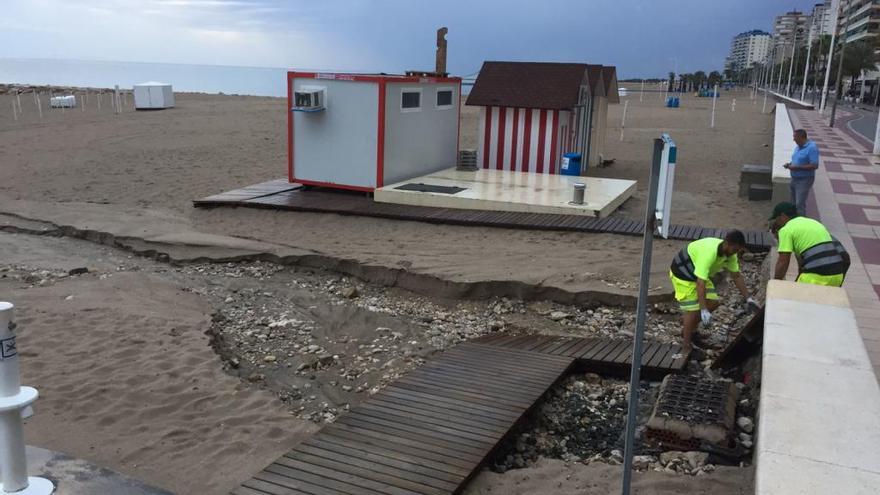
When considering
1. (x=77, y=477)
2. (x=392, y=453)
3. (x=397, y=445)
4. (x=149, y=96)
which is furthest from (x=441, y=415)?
(x=149, y=96)

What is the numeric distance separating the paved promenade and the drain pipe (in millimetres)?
5127

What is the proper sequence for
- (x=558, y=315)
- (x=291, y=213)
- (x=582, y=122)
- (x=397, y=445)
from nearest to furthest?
(x=397, y=445)
(x=558, y=315)
(x=291, y=213)
(x=582, y=122)

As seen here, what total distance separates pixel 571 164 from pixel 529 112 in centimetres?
153

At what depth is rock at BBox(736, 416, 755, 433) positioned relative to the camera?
5219 mm

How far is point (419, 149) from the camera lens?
14.6 m

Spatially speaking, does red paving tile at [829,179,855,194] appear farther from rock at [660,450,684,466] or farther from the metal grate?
rock at [660,450,684,466]

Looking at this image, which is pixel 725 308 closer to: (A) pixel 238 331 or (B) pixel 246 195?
(A) pixel 238 331

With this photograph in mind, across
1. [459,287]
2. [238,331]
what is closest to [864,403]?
[459,287]

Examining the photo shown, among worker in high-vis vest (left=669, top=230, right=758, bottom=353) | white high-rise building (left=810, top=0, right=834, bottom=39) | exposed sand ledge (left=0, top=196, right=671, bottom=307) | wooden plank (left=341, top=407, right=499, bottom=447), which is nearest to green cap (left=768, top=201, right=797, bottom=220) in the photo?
worker in high-vis vest (left=669, top=230, right=758, bottom=353)

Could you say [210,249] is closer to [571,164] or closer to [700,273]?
[700,273]

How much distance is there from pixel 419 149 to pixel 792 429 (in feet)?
37.4

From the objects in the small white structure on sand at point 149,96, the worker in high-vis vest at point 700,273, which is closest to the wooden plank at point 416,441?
the worker in high-vis vest at point 700,273

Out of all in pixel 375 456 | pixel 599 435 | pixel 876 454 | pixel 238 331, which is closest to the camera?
pixel 876 454

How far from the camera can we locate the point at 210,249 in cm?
1048
